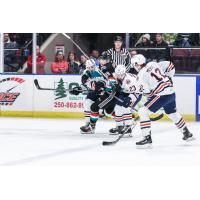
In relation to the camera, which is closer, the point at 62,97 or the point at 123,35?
the point at 62,97

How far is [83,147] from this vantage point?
6.98 metres

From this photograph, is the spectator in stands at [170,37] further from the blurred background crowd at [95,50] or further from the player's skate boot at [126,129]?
the player's skate boot at [126,129]

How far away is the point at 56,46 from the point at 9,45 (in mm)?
1106

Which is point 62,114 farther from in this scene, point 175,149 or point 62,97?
point 175,149

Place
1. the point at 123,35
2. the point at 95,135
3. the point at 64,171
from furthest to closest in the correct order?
the point at 123,35, the point at 95,135, the point at 64,171

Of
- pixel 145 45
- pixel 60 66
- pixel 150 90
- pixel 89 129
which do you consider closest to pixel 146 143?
pixel 150 90

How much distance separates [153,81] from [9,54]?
4874mm

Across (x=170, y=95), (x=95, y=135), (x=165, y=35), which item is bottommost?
(x=95, y=135)

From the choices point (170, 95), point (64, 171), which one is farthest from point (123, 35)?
point (64, 171)

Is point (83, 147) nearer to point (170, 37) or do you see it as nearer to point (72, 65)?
point (72, 65)

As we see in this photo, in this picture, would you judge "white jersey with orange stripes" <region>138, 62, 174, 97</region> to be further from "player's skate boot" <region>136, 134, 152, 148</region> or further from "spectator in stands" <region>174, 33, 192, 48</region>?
"spectator in stands" <region>174, 33, 192, 48</region>

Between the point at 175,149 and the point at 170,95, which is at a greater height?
the point at 170,95

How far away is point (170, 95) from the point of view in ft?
22.7

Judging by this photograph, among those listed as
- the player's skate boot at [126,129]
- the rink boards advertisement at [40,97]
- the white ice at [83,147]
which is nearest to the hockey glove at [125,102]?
the player's skate boot at [126,129]
